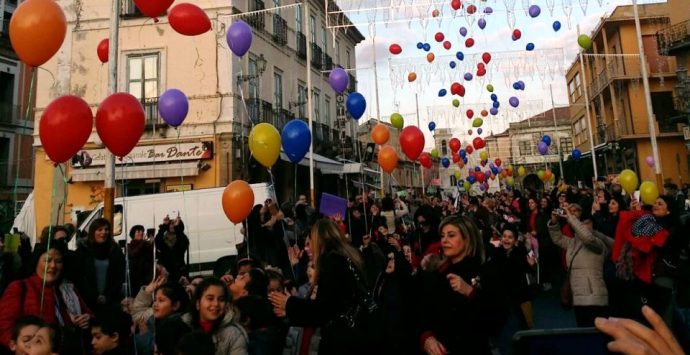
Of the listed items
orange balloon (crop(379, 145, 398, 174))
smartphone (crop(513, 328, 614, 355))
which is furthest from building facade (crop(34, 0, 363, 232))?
smartphone (crop(513, 328, 614, 355))

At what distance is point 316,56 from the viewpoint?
23.3 m

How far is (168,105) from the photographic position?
8508mm

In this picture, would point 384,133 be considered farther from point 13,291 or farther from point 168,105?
point 13,291

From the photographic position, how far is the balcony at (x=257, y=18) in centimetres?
1809

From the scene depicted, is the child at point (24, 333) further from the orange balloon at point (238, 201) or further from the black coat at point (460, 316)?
the orange balloon at point (238, 201)

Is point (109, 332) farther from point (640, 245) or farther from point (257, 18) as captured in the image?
point (257, 18)

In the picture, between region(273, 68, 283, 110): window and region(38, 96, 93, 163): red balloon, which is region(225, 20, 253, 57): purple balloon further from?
region(273, 68, 283, 110): window

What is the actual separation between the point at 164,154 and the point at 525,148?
49.2 metres

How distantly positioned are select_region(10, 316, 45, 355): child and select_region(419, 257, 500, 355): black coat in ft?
8.42

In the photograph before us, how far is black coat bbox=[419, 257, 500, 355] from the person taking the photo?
2.78 metres

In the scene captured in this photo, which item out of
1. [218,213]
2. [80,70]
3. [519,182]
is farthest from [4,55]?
[519,182]

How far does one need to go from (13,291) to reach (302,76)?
19599mm

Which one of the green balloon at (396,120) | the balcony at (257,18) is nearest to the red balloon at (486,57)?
the green balloon at (396,120)

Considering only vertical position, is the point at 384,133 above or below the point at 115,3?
below
